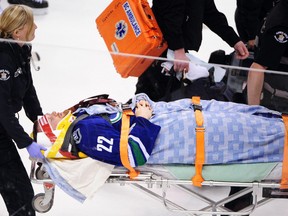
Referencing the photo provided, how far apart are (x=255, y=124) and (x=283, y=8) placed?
0.62m

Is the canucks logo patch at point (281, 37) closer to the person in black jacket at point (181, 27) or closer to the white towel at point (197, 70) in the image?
the white towel at point (197, 70)

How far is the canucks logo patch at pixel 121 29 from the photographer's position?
3407mm

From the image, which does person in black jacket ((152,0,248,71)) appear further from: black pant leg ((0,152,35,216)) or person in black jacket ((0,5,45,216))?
black pant leg ((0,152,35,216))

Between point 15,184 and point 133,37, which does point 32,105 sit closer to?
point 15,184

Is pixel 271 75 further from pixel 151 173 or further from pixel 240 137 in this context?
pixel 151 173

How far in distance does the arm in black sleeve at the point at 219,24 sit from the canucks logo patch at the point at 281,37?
595 millimetres

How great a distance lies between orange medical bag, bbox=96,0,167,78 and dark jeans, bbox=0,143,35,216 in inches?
32.5

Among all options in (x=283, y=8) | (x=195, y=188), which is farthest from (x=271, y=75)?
(x=195, y=188)

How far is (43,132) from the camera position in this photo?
2.60 metres

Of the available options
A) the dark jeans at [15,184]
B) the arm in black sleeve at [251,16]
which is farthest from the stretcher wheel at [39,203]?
the arm in black sleeve at [251,16]

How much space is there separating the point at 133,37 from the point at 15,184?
110 centimetres

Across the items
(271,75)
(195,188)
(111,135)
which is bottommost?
(195,188)

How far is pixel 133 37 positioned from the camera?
11.0 ft

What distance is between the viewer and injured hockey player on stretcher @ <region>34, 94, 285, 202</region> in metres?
2.46
